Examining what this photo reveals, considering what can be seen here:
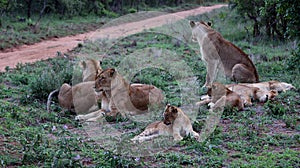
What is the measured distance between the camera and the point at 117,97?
29.7 feet

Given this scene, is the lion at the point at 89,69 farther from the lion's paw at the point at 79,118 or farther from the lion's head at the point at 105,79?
the lion's paw at the point at 79,118

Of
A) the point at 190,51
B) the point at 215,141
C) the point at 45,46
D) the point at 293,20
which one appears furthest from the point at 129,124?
the point at 45,46

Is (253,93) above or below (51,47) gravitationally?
below

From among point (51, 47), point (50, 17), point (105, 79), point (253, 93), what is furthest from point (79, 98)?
point (50, 17)

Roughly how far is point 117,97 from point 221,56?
4.28 metres

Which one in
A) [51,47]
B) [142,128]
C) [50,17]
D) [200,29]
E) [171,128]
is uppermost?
[50,17]

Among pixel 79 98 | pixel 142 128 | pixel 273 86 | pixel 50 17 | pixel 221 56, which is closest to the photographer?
pixel 142 128

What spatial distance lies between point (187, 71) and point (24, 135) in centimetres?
733

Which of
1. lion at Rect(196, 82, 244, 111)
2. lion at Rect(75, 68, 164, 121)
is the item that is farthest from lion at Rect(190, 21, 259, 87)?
lion at Rect(75, 68, 164, 121)

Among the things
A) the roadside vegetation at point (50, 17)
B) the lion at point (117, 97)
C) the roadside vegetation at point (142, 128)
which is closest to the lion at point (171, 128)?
the roadside vegetation at point (142, 128)

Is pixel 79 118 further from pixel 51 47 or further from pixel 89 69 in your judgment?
pixel 51 47

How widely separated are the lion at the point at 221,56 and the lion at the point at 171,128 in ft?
14.4

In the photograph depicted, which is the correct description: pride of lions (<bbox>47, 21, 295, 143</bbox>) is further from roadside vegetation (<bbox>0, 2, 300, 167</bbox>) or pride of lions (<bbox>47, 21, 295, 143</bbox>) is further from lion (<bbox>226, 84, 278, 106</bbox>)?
roadside vegetation (<bbox>0, 2, 300, 167</bbox>)

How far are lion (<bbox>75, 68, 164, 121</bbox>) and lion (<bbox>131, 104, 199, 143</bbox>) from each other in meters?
1.40
